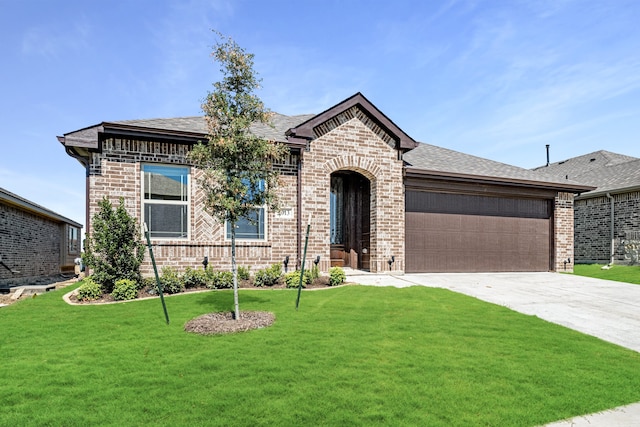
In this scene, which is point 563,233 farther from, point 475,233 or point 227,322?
point 227,322

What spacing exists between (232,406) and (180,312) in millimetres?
4099

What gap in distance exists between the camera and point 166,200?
34.0 ft

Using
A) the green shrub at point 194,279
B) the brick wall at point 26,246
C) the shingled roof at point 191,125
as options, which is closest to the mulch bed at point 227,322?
the green shrub at point 194,279

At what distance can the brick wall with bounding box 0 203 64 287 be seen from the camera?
14.4 m

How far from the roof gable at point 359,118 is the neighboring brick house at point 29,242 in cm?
1173

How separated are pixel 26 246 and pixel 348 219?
15.5m

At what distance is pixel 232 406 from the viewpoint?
3.56 meters

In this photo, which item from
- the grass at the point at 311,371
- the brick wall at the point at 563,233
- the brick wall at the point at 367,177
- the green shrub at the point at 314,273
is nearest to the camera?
the grass at the point at 311,371

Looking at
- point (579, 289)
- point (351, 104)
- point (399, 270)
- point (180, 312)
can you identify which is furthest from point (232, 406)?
point (579, 289)

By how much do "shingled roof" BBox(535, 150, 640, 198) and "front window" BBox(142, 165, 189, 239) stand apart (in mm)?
17255

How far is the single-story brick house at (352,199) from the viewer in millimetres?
10086

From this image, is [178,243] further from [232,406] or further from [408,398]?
[408,398]

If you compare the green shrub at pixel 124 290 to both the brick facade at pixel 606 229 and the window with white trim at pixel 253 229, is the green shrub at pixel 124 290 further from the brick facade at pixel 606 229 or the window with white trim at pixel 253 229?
the brick facade at pixel 606 229

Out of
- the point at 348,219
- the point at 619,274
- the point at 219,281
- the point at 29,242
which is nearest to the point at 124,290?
the point at 219,281
